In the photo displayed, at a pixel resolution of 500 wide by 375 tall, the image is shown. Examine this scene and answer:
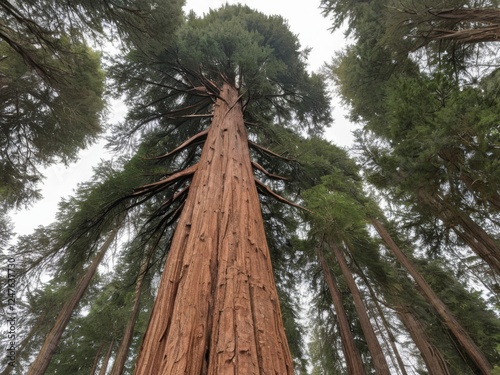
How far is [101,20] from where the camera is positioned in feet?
17.2

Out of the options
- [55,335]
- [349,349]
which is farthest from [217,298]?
[55,335]

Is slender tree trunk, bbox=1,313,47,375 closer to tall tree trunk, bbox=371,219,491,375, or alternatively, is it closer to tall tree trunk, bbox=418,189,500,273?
tall tree trunk, bbox=371,219,491,375

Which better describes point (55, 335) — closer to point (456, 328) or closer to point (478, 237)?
point (456, 328)

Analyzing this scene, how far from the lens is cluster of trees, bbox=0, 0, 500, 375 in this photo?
1.58 meters

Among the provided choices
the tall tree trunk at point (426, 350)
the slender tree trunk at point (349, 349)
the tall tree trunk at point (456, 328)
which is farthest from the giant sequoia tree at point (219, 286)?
the tall tree trunk at point (456, 328)

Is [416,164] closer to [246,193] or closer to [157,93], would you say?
[246,193]

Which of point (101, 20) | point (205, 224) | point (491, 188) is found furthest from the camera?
point (101, 20)

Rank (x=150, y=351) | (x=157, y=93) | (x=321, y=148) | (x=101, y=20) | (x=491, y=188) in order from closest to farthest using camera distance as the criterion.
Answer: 1. (x=150, y=351)
2. (x=491, y=188)
3. (x=101, y=20)
4. (x=321, y=148)
5. (x=157, y=93)

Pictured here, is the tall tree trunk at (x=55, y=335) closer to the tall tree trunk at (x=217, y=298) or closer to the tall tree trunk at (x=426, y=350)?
the tall tree trunk at (x=217, y=298)

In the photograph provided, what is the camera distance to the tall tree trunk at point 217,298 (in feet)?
3.65

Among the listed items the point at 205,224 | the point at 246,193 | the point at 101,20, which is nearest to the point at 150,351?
the point at 205,224

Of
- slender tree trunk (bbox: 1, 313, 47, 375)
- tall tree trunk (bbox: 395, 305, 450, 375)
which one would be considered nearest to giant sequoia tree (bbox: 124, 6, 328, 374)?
tall tree trunk (bbox: 395, 305, 450, 375)

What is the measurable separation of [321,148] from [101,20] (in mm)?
5260

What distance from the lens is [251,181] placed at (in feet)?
8.03
